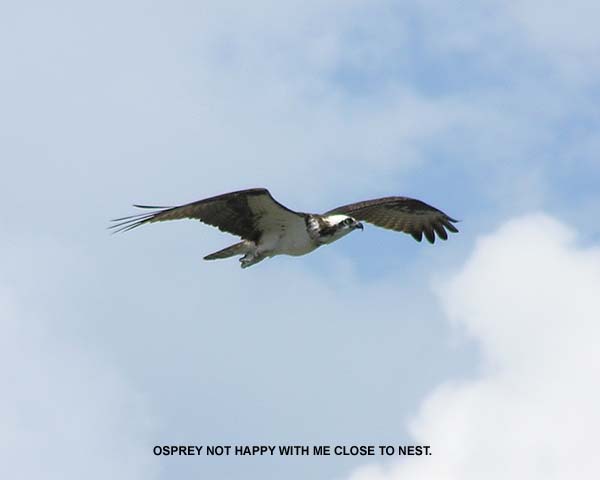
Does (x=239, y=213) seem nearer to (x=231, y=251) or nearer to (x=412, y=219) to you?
(x=231, y=251)

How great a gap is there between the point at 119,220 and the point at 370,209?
249 inches

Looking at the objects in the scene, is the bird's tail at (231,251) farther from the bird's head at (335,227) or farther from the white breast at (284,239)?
the bird's head at (335,227)

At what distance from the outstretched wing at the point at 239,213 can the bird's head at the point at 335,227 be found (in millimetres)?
377

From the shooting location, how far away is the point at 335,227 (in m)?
18.1

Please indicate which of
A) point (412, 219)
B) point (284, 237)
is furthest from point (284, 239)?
point (412, 219)

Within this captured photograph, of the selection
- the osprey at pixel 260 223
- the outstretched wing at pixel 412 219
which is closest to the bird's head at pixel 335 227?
the osprey at pixel 260 223

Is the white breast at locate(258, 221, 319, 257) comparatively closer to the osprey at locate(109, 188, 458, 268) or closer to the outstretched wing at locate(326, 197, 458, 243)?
the osprey at locate(109, 188, 458, 268)

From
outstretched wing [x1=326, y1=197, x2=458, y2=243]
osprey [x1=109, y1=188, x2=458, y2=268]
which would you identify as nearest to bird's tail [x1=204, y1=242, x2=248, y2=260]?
osprey [x1=109, y1=188, x2=458, y2=268]

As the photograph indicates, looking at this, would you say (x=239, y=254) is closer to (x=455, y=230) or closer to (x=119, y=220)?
(x=119, y=220)

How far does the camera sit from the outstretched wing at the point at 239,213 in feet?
55.1

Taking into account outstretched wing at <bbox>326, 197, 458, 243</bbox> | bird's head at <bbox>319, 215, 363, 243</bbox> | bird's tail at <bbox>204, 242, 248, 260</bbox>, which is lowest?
bird's tail at <bbox>204, 242, 248, 260</bbox>

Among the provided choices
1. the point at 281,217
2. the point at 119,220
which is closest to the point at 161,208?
the point at 119,220

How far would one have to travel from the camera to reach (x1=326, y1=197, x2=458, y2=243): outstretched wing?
21281mm

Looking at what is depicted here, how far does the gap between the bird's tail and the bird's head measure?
113 cm
